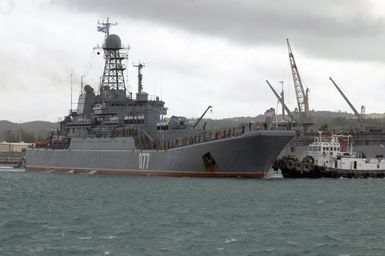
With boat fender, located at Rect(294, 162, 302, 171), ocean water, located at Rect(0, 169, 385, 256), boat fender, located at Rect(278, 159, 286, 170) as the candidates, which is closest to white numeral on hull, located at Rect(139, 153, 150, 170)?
boat fender, located at Rect(278, 159, 286, 170)

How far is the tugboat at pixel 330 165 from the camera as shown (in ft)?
270

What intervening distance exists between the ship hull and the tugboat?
36.5 feet

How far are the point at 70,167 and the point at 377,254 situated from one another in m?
68.1

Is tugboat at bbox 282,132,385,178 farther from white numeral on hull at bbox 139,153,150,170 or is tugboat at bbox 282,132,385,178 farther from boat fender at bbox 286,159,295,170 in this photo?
white numeral on hull at bbox 139,153,150,170

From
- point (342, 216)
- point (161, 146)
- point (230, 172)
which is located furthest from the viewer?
point (161, 146)

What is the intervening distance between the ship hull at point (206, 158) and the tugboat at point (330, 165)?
438 inches

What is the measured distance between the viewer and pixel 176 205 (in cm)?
4606

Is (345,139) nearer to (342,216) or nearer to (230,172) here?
(230,172)

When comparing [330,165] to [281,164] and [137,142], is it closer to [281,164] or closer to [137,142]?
[281,164]

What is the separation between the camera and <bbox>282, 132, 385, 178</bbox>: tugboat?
270 ft

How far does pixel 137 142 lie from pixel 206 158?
12.0m

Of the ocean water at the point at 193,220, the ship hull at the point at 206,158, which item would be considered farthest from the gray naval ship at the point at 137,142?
the ocean water at the point at 193,220

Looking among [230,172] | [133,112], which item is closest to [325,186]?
[230,172]

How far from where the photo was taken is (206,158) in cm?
7262
